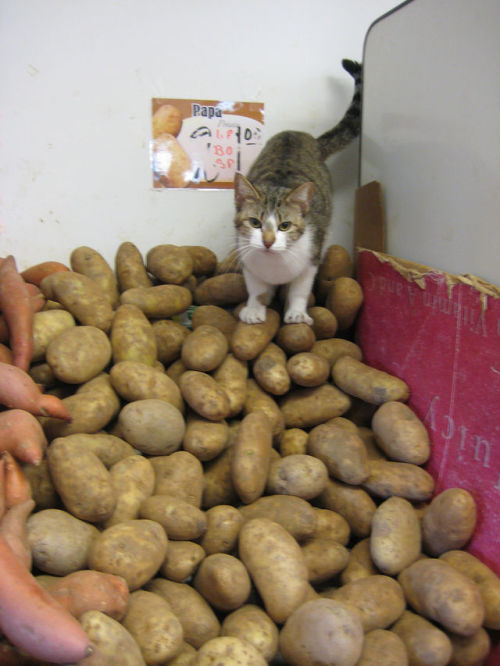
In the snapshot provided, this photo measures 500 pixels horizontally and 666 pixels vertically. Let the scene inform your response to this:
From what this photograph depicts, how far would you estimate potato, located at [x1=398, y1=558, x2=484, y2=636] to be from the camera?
2.72 ft

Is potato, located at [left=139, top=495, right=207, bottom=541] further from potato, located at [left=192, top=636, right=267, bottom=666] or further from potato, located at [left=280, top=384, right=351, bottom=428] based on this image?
potato, located at [left=280, top=384, right=351, bottom=428]

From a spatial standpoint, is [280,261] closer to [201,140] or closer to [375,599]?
[201,140]

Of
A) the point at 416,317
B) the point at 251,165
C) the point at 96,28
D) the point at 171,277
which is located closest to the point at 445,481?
the point at 416,317

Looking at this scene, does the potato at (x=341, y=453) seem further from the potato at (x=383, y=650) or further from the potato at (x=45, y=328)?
the potato at (x=45, y=328)

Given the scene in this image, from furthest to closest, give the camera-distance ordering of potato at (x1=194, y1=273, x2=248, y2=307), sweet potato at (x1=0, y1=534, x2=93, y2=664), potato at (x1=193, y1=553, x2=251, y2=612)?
potato at (x1=194, y1=273, x2=248, y2=307) → potato at (x1=193, y1=553, x2=251, y2=612) → sweet potato at (x1=0, y1=534, x2=93, y2=664)

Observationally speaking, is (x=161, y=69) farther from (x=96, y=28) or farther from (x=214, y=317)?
(x=214, y=317)

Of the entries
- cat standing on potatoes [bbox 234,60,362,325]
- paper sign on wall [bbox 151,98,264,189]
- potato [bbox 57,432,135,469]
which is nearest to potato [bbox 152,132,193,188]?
paper sign on wall [bbox 151,98,264,189]

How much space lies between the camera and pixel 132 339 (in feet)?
3.97

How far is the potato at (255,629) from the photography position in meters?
0.76

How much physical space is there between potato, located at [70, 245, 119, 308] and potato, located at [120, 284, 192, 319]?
37mm

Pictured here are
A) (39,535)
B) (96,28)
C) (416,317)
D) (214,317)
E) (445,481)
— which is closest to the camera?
(39,535)

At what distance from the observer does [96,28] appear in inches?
59.4

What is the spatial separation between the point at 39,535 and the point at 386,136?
4.09ft

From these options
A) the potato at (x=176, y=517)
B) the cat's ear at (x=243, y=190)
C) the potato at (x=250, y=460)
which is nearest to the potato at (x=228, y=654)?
the potato at (x=176, y=517)
